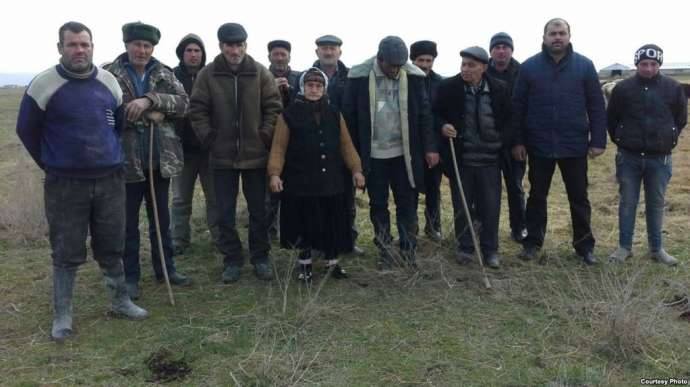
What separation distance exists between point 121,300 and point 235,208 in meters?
1.22

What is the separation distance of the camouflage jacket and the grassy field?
1091mm

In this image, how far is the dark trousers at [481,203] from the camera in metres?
5.42

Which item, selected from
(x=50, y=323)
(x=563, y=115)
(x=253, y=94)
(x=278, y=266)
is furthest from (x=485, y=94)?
(x=50, y=323)

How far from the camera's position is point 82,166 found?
12.6 ft

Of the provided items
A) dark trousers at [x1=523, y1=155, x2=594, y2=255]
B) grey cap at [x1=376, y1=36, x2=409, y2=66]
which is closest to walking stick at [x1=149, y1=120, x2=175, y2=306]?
grey cap at [x1=376, y1=36, x2=409, y2=66]

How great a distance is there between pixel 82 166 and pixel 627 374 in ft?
11.7

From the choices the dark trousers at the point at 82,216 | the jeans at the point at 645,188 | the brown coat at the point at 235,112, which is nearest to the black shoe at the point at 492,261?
the jeans at the point at 645,188

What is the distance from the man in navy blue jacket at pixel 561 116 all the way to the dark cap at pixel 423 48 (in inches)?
35.4

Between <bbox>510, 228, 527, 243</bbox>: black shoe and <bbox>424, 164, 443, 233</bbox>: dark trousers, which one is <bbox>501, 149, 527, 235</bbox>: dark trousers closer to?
<bbox>510, 228, 527, 243</bbox>: black shoe

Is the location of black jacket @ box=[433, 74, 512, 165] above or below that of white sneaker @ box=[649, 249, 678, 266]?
above

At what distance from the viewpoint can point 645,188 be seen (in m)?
5.57

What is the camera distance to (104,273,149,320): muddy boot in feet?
14.2

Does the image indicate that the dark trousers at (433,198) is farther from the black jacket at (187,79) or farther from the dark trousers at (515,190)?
the black jacket at (187,79)

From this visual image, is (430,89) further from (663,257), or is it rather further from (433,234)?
(663,257)
